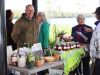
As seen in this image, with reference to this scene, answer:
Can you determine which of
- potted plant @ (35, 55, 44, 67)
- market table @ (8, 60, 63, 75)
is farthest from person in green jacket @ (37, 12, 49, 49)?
potted plant @ (35, 55, 44, 67)

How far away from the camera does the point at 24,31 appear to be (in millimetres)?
4625

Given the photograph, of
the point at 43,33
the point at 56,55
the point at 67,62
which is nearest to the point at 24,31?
the point at 43,33

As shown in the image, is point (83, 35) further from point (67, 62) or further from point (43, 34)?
point (67, 62)

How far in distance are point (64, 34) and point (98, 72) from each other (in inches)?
88.0

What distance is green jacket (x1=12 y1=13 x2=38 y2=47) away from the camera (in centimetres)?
459

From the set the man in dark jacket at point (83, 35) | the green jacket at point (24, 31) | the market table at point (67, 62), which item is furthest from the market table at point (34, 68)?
the man in dark jacket at point (83, 35)

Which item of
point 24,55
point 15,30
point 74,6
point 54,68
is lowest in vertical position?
point 54,68

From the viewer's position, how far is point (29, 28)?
15.2 feet

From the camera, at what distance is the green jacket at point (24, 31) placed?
4.59 m

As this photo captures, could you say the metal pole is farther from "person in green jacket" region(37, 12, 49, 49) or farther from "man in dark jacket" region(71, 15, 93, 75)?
"man in dark jacket" region(71, 15, 93, 75)

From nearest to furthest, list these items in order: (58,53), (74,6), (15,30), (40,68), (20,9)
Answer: (40,68) < (58,53) < (15,30) < (20,9) < (74,6)

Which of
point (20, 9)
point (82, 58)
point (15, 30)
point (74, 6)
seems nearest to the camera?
point (15, 30)

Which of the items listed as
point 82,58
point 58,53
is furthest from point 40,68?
point 82,58

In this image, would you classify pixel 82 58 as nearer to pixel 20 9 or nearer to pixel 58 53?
pixel 58 53
